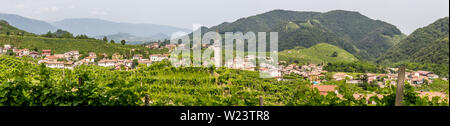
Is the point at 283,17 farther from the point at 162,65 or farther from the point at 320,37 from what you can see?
the point at 162,65

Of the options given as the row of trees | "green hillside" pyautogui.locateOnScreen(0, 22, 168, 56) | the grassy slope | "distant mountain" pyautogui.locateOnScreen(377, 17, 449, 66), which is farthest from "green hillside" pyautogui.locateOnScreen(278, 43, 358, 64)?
the grassy slope

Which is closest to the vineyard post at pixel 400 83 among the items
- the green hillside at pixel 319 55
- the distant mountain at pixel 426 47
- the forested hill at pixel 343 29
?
the green hillside at pixel 319 55

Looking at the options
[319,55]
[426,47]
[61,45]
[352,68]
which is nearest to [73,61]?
[61,45]

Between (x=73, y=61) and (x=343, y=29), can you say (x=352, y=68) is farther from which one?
(x=343, y=29)

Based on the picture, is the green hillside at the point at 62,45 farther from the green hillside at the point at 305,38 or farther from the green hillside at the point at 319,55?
the green hillside at the point at 305,38
